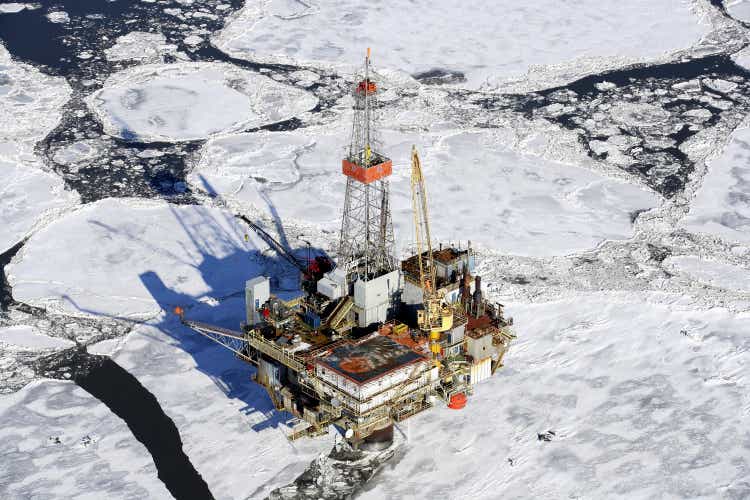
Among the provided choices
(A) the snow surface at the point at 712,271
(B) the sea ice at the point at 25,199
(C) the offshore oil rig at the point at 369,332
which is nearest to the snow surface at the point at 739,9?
(A) the snow surface at the point at 712,271

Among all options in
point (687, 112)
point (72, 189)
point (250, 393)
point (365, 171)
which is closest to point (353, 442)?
point (250, 393)

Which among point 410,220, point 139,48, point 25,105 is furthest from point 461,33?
point 25,105

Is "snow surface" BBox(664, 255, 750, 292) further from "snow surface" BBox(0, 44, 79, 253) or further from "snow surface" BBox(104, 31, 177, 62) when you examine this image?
"snow surface" BBox(104, 31, 177, 62)

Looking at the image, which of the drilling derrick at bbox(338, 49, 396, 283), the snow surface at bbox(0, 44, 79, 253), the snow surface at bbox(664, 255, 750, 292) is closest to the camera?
the drilling derrick at bbox(338, 49, 396, 283)

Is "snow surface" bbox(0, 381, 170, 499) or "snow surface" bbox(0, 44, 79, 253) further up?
"snow surface" bbox(0, 44, 79, 253)

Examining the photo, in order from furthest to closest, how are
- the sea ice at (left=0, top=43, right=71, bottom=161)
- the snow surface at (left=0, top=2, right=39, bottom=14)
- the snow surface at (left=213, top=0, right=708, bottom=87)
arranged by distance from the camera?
the snow surface at (left=0, top=2, right=39, bottom=14), the snow surface at (left=213, top=0, right=708, bottom=87), the sea ice at (left=0, top=43, right=71, bottom=161)

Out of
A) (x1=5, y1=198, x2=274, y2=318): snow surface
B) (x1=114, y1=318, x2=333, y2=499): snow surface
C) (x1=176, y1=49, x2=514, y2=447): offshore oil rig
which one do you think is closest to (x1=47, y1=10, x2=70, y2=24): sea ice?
(x1=5, y1=198, x2=274, y2=318): snow surface

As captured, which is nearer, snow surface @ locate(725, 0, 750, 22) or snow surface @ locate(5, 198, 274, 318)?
snow surface @ locate(5, 198, 274, 318)

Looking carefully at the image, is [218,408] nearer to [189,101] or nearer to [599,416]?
[599,416]
